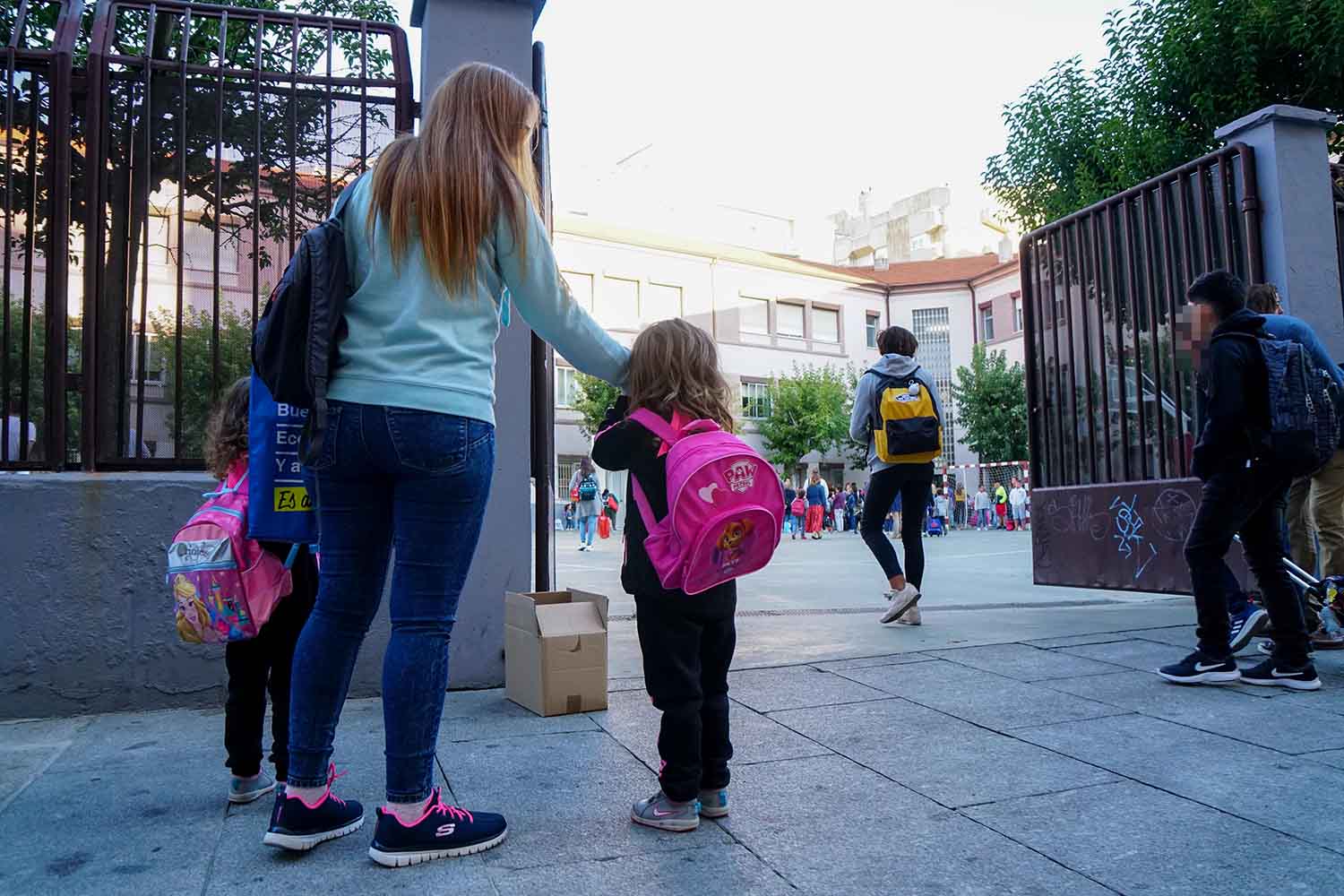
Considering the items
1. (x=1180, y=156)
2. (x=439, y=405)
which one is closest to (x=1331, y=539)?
(x=439, y=405)

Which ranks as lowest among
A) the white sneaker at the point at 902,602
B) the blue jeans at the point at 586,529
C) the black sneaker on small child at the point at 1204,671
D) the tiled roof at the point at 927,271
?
the black sneaker on small child at the point at 1204,671

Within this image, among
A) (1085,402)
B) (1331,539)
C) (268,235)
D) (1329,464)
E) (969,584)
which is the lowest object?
(969,584)

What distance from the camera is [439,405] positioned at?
2303mm

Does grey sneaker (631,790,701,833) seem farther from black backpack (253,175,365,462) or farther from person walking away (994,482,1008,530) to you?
person walking away (994,482,1008,530)

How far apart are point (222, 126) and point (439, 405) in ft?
9.90

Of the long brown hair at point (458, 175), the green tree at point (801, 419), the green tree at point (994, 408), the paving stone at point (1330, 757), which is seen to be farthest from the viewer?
the green tree at point (801, 419)

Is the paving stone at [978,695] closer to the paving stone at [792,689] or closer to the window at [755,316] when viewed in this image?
the paving stone at [792,689]

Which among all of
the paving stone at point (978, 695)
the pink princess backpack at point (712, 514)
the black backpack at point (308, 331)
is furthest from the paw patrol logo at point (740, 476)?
the paving stone at point (978, 695)

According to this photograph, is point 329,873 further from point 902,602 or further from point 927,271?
point 927,271

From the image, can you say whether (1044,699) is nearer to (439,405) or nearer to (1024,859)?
(1024,859)

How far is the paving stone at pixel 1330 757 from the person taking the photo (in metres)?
2.89

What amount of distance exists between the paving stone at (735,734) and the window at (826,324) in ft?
130

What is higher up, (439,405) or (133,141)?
(133,141)

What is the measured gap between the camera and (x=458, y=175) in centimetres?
235
